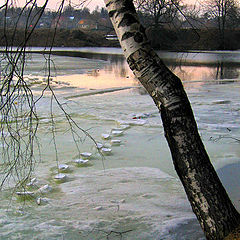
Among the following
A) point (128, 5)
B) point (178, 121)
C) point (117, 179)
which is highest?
point (128, 5)

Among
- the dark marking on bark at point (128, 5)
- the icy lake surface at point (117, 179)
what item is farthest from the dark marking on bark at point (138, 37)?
the icy lake surface at point (117, 179)

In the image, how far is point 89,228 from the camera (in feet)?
10.5

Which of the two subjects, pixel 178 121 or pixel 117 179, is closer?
pixel 178 121

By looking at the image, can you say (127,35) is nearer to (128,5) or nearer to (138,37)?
(138,37)

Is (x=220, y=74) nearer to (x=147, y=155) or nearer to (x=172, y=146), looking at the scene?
(x=147, y=155)

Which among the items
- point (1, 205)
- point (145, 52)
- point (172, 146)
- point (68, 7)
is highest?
point (68, 7)

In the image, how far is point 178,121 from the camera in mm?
2541

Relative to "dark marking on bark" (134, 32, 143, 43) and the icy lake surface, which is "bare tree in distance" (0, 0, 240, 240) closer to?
"dark marking on bark" (134, 32, 143, 43)

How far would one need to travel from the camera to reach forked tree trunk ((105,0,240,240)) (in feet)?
8.30

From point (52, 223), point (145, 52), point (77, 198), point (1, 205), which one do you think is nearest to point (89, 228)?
point (52, 223)

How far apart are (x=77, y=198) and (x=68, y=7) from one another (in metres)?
1.95

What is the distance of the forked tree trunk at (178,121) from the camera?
2529 mm

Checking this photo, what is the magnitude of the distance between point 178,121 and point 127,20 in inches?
30.9

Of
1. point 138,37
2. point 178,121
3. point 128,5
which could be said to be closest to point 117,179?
point 178,121
